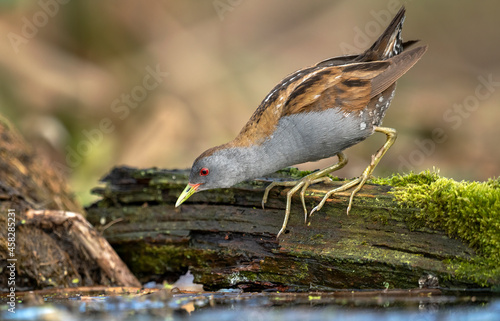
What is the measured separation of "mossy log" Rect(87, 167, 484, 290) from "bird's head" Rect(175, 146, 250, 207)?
27 cm

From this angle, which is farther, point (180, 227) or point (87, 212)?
point (87, 212)

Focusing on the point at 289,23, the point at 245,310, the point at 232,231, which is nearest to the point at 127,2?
the point at 289,23

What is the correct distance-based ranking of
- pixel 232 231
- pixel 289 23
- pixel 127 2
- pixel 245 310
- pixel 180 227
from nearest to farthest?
pixel 245 310
pixel 232 231
pixel 180 227
pixel 127 2
pixel 289 23

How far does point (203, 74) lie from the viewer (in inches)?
441

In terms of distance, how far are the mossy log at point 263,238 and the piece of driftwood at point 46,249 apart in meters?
0.36

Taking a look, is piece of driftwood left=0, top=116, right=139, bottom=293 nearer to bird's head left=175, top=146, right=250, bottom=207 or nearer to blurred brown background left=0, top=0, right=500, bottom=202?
bird's head left=175, top=146, right=250, bottom=207

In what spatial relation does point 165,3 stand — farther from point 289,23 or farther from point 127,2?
point 289,23

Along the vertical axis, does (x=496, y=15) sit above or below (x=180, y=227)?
above

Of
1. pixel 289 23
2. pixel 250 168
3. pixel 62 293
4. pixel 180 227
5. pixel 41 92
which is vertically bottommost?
pixel 62 293

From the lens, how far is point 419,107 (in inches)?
428

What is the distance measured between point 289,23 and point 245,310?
32.7 ft

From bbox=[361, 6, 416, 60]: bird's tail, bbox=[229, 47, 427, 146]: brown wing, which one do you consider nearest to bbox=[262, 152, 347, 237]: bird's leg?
bbox=[229, 47, 427, 146]: brown wing

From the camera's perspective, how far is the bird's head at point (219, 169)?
421 cm
